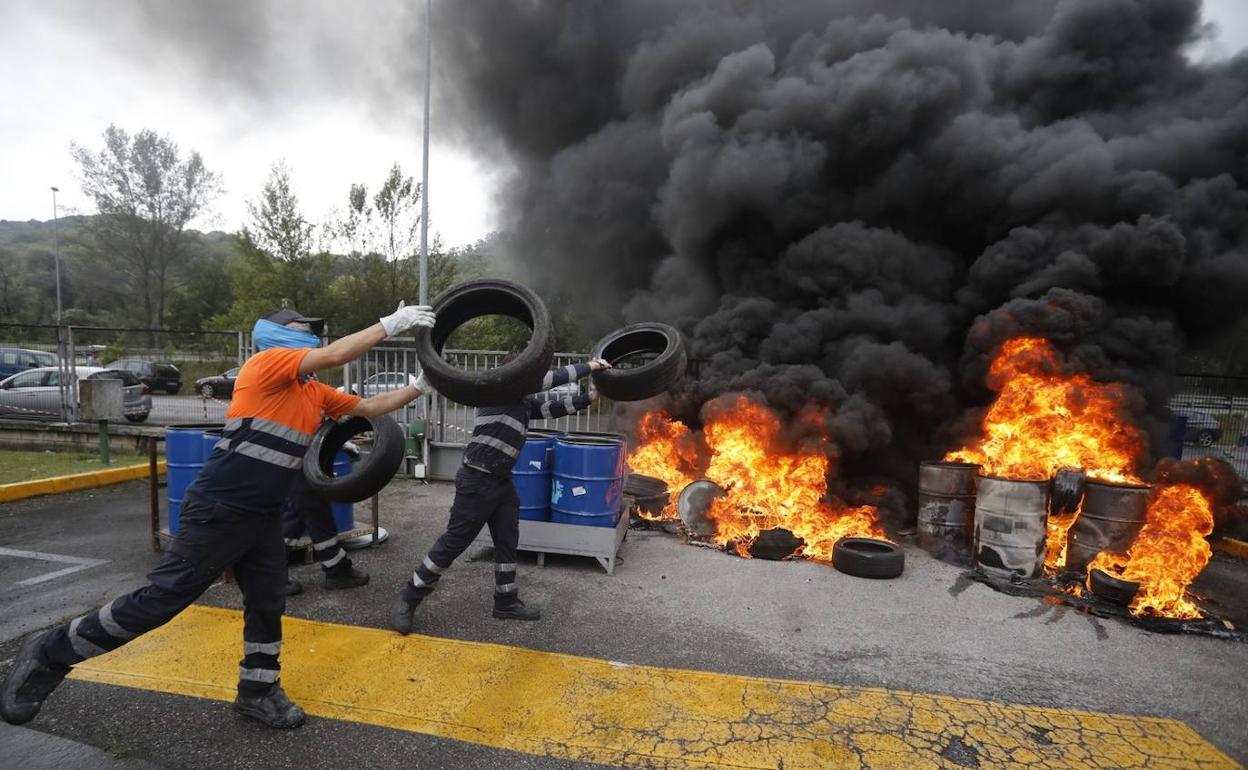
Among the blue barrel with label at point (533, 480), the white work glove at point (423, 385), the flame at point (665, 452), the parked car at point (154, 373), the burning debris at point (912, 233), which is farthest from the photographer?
the parked car at point (154, 373)

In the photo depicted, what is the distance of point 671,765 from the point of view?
281 cm

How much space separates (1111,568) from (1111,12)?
8737 millimetres

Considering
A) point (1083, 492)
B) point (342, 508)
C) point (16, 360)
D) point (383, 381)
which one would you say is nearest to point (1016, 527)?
point (1083, 492)

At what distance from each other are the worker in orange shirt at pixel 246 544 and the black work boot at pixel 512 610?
1526 millimetres

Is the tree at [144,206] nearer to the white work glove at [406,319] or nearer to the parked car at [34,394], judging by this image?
the parked car at [34,394]

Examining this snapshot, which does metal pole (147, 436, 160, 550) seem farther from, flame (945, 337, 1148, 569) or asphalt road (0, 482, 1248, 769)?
flame (945, 337, 1148, 569)

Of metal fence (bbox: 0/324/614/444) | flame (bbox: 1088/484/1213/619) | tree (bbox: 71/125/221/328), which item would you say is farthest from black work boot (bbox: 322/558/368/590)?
tree (bbox: 71/125/221/328)

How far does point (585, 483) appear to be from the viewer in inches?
215

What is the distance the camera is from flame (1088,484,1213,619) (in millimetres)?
4926

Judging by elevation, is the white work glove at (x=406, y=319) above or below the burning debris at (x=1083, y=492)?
above

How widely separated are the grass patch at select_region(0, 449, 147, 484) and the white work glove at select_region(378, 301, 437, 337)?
7.16 meters

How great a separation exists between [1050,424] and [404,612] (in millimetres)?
7047

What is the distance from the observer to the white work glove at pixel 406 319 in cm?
343

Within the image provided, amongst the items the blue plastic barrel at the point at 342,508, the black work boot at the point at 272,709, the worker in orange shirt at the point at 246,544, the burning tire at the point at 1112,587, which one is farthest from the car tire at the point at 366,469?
the burning tire at the point at 1112,587
